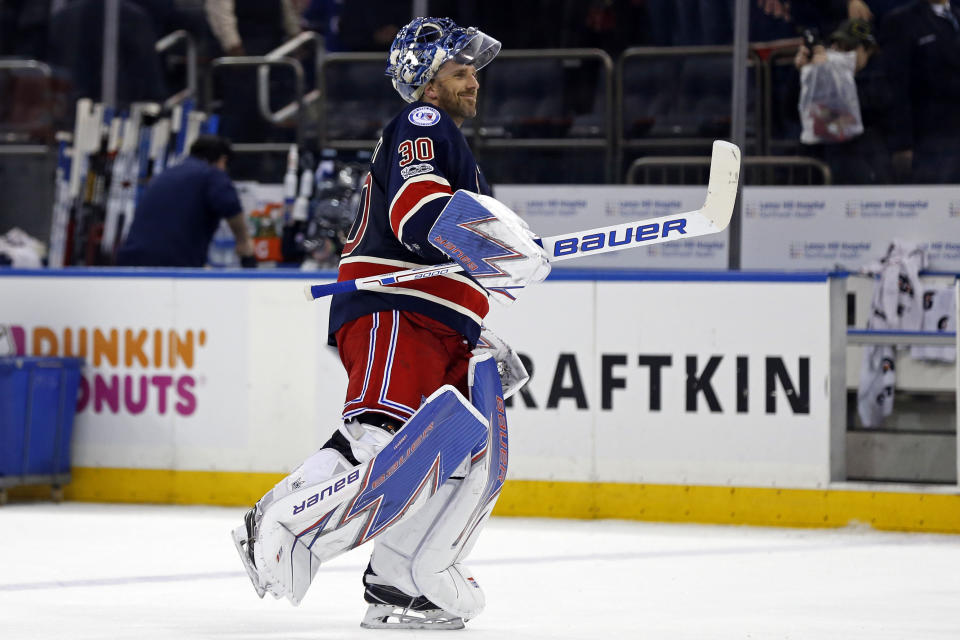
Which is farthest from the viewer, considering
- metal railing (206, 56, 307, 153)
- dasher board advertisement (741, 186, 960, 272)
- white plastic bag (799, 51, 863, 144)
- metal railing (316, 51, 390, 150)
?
metal railing (206, 56, 307, 153)

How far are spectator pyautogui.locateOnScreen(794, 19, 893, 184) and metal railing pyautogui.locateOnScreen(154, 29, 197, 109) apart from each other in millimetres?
3245

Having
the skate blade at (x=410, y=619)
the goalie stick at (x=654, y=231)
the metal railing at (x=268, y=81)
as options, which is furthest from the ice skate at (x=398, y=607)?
the metal railing at (x=268, y=81)

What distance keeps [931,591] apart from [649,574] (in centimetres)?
83

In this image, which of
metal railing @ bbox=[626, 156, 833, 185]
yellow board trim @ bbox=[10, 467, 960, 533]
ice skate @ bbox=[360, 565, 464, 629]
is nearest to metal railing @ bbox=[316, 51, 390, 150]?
metal railing @ bbox=[626, 156, 833, 185]

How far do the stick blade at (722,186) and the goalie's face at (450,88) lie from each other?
593 mm

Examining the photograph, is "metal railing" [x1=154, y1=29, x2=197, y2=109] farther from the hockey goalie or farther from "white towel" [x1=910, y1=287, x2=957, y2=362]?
the hockey goalie

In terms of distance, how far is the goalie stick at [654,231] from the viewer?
3453 mm

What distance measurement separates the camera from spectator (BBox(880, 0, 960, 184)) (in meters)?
7.34

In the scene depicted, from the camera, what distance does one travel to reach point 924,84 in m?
7.48

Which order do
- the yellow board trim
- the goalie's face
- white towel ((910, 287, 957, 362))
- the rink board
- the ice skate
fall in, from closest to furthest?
the goalie's face
the ice skate
the yellow board trim
the rink board
white towel ((910, 287, 957, 362))

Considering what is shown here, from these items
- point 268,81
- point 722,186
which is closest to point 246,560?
point 722,186

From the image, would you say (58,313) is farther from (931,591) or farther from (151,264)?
(931,591)

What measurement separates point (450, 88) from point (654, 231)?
0.58 meters

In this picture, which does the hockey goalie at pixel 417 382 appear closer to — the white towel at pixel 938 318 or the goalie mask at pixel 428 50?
the goalie mask at pixel 428 50
